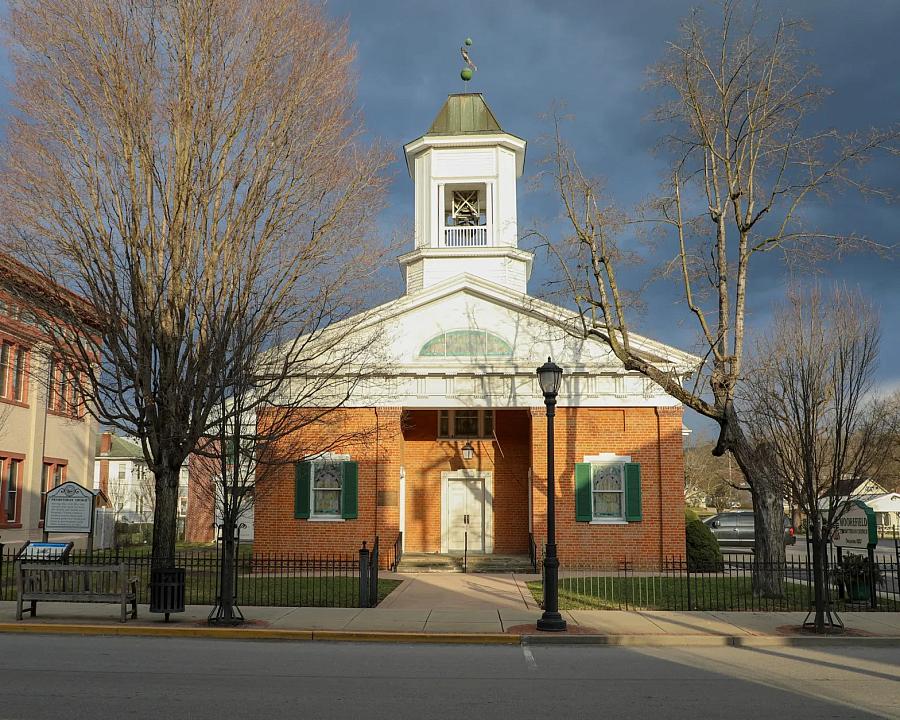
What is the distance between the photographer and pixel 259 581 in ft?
65.3

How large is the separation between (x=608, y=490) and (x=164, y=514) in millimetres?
11726

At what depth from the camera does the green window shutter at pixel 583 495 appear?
22422 millimetres

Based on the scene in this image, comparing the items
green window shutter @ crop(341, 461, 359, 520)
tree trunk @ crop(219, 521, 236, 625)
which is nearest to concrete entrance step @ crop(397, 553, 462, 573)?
green window shutter @ crop(341, 461, 359, 520)

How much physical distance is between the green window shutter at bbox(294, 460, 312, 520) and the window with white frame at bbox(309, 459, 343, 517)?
135 mm

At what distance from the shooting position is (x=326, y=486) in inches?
915

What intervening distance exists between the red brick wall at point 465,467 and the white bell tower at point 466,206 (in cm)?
435

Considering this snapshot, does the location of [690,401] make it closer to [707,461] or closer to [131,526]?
[131,526]

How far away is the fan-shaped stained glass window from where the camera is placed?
76.3ft

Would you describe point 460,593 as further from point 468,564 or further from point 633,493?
point 633,493

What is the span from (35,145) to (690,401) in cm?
1335

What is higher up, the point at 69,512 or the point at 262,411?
the point at 262,411

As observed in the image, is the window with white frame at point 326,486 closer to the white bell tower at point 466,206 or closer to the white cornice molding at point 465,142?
the white bell tower at point 466,206

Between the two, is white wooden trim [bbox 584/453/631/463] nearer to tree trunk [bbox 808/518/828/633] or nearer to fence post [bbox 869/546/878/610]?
fence post [bbox 869/546/878/610]

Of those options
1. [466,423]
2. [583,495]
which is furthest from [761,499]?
[466,423]
